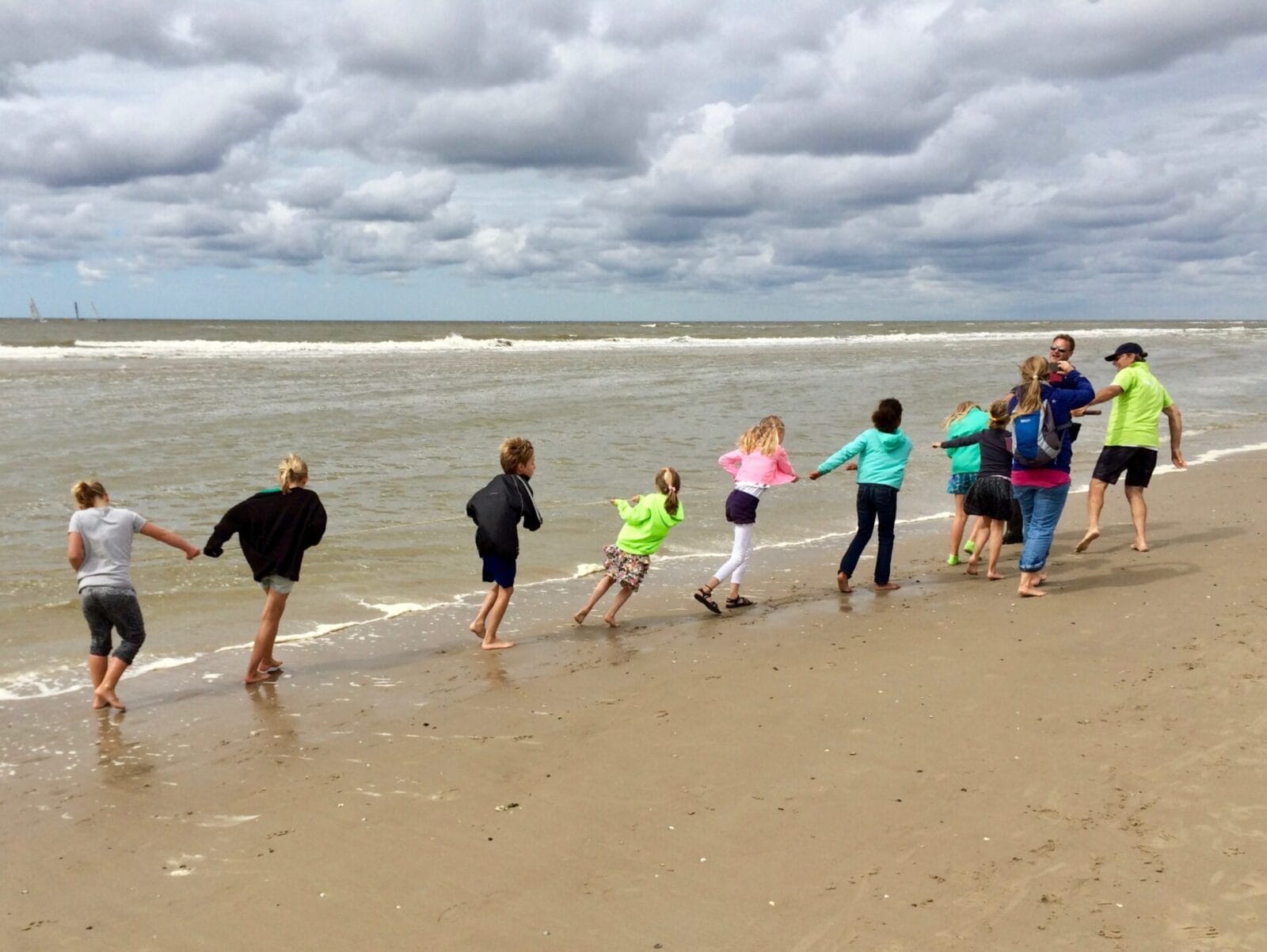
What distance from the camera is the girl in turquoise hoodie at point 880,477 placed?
874 cm

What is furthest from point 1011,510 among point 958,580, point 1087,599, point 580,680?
point 580,680

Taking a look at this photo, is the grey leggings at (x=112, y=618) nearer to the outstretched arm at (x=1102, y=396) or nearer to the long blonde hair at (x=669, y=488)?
the long blonde hair at (x=669, y=488)

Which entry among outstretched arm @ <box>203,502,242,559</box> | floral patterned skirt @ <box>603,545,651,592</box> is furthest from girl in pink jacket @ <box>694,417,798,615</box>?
outstretched arm @ <box>203,502,242,559</box>

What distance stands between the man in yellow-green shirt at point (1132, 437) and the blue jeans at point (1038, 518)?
122cm

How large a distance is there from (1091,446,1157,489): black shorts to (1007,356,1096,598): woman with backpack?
4.73ft

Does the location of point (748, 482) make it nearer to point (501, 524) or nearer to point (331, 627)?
point (501, 524)

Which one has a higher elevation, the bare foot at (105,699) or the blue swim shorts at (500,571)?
the blue swim shorts at (500,571)

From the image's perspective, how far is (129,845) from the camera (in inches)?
175

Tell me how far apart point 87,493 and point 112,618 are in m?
0.82

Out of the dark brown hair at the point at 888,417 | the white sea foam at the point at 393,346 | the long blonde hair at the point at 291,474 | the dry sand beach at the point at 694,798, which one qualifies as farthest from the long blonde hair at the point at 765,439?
the white sea foam at the point at 393,346

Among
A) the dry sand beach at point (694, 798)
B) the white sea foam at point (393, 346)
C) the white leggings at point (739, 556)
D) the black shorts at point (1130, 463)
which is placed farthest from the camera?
the white sea foam at point (393, 346)

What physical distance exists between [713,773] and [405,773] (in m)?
1.55

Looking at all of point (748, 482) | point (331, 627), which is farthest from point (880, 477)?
point (331, 627)

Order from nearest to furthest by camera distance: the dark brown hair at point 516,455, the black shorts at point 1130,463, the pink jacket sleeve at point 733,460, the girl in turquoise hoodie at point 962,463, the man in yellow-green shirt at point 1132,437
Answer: the dark brown hair at point 516,455 → the pink jacket sleeve at point 733,460 → the man in yellow-green shirt at point 1132,437 → the black shorts at point 1130,463 → the girl in turquoise hoodie at point 962,463
